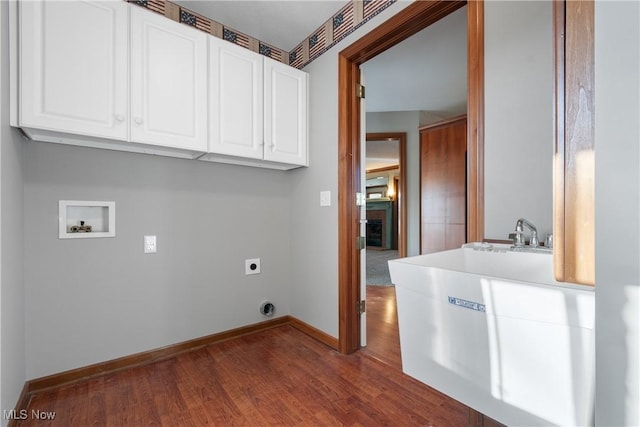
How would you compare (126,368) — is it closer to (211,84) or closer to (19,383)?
(19,383)

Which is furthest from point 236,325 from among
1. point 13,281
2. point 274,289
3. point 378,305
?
point 378,305

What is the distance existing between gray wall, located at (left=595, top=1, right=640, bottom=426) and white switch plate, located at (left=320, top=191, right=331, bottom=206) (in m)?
1.80

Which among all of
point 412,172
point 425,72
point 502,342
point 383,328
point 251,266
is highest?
point 425,72

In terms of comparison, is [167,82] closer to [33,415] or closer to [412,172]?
[33,415]

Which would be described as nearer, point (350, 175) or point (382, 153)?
point (350, 175)

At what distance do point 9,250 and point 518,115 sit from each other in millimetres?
2352

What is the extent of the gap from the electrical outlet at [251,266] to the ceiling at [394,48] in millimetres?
1880

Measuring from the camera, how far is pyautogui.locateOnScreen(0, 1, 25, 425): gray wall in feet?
3.88

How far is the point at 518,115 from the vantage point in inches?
48.4

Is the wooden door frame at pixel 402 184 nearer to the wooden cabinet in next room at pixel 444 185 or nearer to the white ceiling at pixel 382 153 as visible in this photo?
the wooden cabinet in next room at pixel 444 185

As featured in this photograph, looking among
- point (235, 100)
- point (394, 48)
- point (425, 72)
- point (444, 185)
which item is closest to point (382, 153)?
point (444, 185)

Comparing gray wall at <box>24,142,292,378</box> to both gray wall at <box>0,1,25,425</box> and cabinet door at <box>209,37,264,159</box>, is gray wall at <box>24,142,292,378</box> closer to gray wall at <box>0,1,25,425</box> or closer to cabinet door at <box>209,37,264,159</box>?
gray wall at <box>0,1,25,425</box>

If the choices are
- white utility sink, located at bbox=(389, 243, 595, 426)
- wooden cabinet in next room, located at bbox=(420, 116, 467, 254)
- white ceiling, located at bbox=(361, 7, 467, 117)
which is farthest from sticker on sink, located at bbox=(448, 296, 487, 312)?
wooden cabinet in next room, located at bbox=(420, 116, 467, 254)

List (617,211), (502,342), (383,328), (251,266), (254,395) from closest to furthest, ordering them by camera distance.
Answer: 1. (617,211)
2. (502,342)
3. (254,395)
4. (251,266)
5. (383,328)
